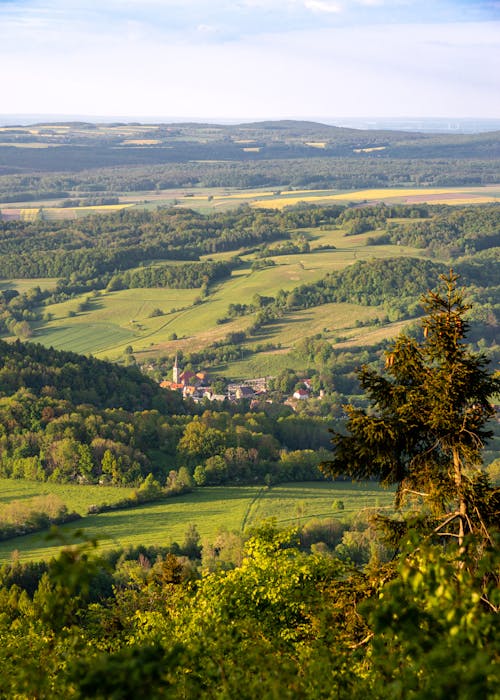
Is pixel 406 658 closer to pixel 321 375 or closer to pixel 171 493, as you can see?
pixel 171 493

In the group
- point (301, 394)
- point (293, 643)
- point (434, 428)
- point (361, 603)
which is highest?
point (434, 428)

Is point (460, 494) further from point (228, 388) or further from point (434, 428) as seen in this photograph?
point (228, 388)

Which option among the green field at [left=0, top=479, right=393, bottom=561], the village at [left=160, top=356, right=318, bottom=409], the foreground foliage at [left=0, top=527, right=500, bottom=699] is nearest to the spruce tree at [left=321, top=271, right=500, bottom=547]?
the foreground foliage at [left=0, top=527, right=500, bottom=699]

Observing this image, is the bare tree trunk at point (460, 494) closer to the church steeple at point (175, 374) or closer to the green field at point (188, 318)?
the church steeple at point (175, 374)

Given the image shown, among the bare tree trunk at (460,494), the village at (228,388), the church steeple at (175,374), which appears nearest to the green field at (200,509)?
the bare tree trunk at (460,494)

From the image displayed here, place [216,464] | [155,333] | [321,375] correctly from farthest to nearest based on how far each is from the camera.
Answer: [155,333]
[321,375]
[216,464]

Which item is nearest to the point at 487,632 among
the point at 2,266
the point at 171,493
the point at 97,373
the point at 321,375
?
the point at 171,493

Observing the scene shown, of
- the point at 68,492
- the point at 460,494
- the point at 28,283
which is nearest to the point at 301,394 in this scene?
the point at 68,492
